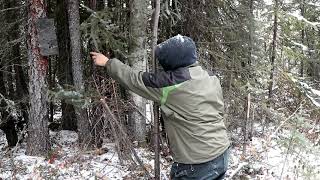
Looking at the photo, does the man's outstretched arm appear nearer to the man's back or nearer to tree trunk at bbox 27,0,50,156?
the man's back

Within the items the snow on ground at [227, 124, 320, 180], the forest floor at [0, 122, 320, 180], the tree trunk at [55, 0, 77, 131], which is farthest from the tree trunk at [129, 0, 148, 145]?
the tree trunk at [55, 0, 77, 131]

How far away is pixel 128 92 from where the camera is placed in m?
10.2

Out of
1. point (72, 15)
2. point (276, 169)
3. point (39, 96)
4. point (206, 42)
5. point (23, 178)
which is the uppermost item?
point (72, 15)

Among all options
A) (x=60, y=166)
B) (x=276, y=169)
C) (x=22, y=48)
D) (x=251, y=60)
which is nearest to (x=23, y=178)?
(x=60, y=166)

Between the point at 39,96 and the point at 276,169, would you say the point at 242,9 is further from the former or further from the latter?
the point at 39,96

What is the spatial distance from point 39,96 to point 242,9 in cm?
585

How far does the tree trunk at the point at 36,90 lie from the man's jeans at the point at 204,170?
586 cm

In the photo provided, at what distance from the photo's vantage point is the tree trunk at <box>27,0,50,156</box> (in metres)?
8.93

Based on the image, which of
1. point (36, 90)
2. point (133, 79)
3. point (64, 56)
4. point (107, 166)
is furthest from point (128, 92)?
point (133, 79)

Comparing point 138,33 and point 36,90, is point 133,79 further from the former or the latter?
point 36,90

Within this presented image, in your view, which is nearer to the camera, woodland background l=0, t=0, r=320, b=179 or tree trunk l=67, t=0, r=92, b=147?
woodland background l=0, t=0, r=320, b=179

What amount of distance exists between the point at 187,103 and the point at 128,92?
6.60 metres

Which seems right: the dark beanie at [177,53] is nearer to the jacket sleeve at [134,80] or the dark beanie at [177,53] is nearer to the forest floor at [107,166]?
the jacket sleeve at [134,80]

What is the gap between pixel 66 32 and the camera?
13031mm
